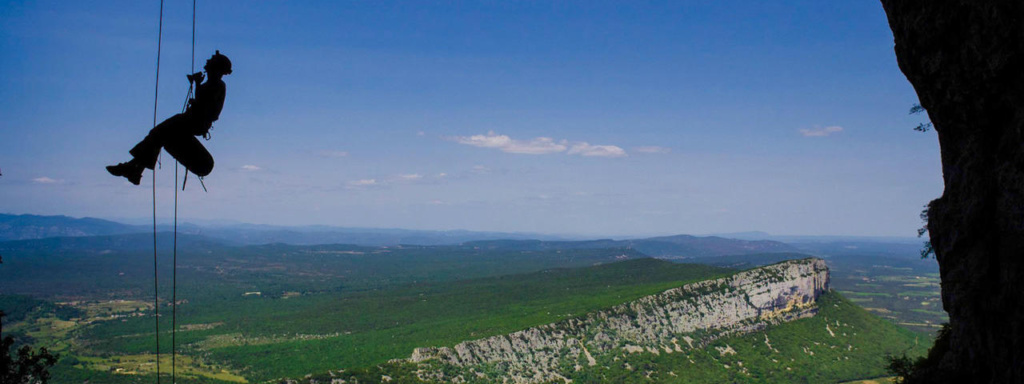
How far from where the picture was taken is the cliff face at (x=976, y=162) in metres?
5.97

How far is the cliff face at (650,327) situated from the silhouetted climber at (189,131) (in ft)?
150

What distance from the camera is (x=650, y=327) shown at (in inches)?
2463

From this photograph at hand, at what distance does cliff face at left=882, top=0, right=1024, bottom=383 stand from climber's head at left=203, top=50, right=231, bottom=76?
7954mm

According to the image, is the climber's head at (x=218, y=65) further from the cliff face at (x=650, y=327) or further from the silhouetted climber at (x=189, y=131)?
the cliff face at (x=650, y=327)

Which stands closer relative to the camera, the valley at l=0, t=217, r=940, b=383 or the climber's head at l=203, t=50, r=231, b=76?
the climber's head at l=203, t=50, r=231, b=76

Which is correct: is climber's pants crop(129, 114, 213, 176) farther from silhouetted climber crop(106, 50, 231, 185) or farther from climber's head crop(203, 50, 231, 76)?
climber's head crop(203, 50, 231, 76)

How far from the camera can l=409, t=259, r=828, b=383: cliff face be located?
53.8 metres

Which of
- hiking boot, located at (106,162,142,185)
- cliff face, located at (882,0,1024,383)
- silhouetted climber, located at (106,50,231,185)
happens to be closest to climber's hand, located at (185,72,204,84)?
silhouetted climber, located at (106,50,231,185)

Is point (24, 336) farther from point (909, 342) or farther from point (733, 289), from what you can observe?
point (909, 342)

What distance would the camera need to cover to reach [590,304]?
73.3 meters

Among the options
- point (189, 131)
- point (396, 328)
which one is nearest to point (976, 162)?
point (189, 131)

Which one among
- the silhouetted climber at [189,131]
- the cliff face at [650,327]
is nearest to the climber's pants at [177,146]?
the silhouetted climber at [189,131]

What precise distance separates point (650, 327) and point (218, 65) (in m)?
62.2

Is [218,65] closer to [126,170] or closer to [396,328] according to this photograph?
[126,170]
